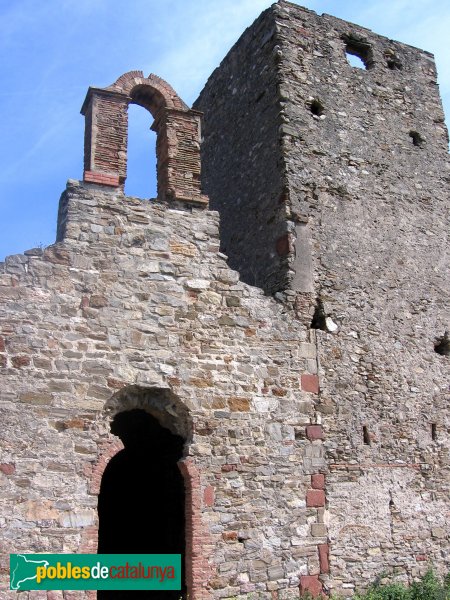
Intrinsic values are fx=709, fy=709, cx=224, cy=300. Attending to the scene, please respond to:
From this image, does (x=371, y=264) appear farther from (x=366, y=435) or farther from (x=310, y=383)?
(x=366, y=435)

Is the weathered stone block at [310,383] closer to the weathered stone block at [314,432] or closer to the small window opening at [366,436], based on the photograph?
the weathered stone block at [314,432]

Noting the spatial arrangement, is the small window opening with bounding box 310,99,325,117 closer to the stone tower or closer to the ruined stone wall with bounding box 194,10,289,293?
the stone tower

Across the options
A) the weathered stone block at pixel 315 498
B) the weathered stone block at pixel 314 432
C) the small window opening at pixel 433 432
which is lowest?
the weathered stone block at pixel 315 498

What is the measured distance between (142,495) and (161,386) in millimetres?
4069

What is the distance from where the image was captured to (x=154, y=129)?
9531 mm

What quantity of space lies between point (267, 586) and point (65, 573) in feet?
7.63

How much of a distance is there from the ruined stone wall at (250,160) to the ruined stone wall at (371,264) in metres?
0.12

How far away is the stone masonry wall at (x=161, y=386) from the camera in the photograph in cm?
738

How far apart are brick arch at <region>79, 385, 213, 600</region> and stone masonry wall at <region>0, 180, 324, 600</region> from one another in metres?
0.02

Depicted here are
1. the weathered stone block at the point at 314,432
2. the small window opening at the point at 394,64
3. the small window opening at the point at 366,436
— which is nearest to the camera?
the weathered stone block at the point at 314,432

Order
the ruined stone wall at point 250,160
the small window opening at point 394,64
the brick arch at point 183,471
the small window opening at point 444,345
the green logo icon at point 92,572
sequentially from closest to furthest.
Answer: the green logo icon at point 92,572 → the brick arch at point 183,471 → the ruined stone wall at point 250,160 → the small window opening at point 444,345 → the small window opening at point 394,64

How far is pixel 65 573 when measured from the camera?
7.10 metres

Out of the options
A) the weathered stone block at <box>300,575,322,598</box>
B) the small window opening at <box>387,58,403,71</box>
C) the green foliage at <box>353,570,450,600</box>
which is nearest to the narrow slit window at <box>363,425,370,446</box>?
the green foliage at <box>353,570,450,600</box>

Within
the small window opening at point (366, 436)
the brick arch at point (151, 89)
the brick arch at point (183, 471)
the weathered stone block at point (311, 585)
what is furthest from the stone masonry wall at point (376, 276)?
the brick arch at point (151, 89)
